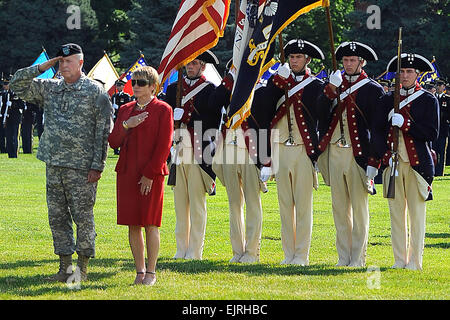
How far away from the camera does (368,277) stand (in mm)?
10141

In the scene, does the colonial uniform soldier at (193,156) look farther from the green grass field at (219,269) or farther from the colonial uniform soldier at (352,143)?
the colonial uniform soldier at (352,143)

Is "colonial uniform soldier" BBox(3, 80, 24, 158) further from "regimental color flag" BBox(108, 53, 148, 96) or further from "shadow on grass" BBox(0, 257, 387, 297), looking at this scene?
"shadow on grass" BBox(0, 257, 387, 297)

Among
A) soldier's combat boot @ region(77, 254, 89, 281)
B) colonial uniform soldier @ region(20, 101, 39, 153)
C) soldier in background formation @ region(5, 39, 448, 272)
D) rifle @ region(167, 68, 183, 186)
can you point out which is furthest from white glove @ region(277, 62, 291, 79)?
colonial uniform soldier @ region(20, 101, 39, 153)

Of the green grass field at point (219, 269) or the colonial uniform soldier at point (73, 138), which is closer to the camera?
the green grass field at point (219, 269)

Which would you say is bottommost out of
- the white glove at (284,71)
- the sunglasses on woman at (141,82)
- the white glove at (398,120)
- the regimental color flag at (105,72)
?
the white glove at (398,120)

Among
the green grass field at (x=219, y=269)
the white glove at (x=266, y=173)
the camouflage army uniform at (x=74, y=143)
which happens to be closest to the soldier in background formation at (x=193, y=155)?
the green grass field at (x=219, y=269)

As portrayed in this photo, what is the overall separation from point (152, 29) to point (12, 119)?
20.0 meters

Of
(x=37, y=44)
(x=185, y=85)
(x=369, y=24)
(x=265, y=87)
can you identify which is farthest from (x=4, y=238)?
(x=37, y=44)

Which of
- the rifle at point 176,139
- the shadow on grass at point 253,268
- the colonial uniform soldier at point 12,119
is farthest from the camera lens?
the colonial uniform soldier at point 12,119

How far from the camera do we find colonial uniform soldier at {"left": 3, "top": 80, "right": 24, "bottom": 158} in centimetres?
3073

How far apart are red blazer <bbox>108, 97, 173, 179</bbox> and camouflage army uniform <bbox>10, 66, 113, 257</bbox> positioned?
0.94 ft

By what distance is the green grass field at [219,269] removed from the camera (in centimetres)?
907

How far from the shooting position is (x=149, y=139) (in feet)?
30.5

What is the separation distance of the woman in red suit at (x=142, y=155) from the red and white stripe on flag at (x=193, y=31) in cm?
227
